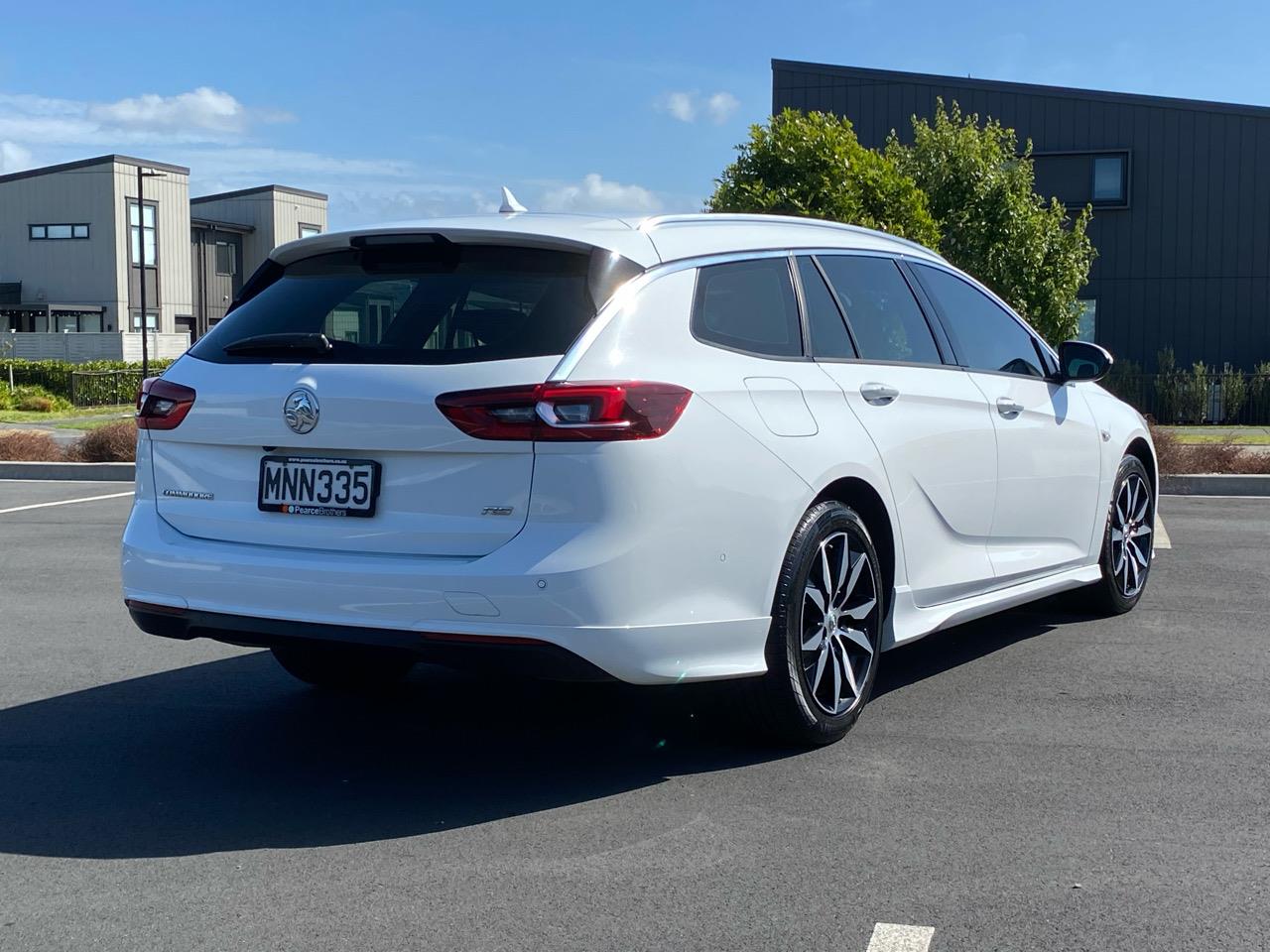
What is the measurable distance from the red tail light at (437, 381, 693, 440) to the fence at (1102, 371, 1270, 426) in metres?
23.1

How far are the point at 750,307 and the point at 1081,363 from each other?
239 cm

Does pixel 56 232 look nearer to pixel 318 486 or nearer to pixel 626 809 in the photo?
pixel 318 486

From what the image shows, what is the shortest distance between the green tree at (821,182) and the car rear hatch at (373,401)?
14.6 m

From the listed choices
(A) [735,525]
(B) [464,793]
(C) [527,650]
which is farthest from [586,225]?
(B) [464,793]

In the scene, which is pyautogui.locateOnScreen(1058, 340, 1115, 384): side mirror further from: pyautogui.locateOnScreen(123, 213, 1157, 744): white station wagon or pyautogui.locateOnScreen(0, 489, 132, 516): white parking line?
pyautogui.locateOnScreen(0, 489, 132, 516): white parking line

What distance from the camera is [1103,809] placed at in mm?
4211

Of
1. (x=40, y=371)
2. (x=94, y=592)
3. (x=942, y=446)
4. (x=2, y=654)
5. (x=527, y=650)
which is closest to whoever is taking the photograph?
(x=527, y=650)

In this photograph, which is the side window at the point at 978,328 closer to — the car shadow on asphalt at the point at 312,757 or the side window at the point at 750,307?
the side window at the point at 750,307

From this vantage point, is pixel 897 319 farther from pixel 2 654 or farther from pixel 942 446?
pixel 2 654

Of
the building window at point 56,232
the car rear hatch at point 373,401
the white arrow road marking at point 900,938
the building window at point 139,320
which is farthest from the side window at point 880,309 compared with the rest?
the building window at point 56,232

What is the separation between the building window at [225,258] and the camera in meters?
63.2

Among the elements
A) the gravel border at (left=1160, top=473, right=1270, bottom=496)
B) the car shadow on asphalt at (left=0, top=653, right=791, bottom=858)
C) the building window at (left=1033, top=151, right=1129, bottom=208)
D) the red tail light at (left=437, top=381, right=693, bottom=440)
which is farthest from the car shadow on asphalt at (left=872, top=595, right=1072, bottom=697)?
the building window at (left=1033, top=151, right=1129, bottom=208)

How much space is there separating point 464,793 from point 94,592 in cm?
459

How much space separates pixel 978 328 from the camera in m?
6.26
